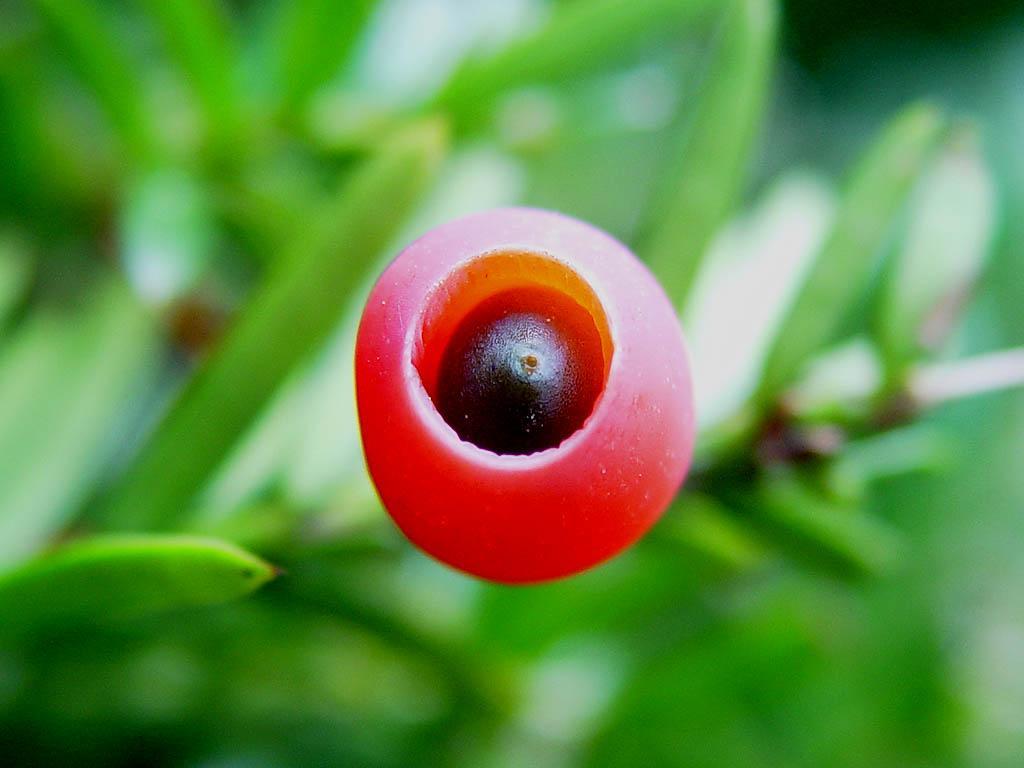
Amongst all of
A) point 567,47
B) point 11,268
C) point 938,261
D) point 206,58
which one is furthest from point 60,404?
point 938,261

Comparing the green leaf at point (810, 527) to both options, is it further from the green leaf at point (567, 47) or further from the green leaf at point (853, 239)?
the green leaf at point (567, 47)

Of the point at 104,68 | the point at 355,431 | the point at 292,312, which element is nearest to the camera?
the point at 292,312

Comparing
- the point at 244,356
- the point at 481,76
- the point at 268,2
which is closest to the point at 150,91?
the point at 268,2

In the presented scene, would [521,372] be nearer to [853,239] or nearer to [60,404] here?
[853,239]

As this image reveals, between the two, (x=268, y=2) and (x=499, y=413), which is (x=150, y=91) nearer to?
(x=268, y=2)

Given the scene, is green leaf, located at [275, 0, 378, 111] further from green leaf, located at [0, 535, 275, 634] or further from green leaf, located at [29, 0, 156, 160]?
green leaf, located at [0, 535, 275, 634]

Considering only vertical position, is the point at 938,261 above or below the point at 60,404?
above
